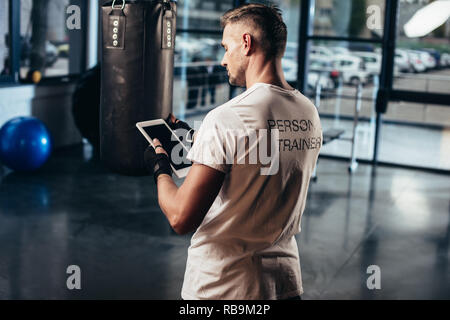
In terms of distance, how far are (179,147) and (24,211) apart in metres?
2.93

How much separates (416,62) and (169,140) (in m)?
5.51

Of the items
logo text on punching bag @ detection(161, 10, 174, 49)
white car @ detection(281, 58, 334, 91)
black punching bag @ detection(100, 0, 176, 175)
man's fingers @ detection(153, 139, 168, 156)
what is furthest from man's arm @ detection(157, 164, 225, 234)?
white car @ detection(281, 58, 334, 91)

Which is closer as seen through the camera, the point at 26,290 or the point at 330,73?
the point at 26,290

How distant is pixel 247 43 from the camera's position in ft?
4.41

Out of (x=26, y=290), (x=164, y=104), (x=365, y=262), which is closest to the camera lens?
(x=164, y=104)

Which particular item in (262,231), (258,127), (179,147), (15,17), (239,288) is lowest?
(239,288)

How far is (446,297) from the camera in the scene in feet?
10.1

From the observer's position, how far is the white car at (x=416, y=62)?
6.51 meters

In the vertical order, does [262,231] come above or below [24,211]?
above

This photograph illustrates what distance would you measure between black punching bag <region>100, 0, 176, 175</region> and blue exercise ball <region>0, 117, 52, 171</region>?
317cm

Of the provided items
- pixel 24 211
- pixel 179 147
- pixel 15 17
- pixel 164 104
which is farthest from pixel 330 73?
pixel 179 147

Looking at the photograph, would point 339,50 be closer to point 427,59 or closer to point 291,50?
point 291,50

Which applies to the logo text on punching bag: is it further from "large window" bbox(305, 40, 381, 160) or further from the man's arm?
"large window" bbox(305, 40, 381, 160)

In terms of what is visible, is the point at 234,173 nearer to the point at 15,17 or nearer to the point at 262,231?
the point at 262,231
